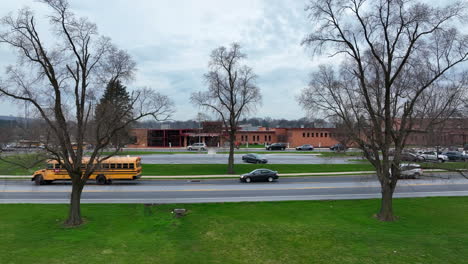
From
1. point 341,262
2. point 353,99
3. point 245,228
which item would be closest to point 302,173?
point 353,99

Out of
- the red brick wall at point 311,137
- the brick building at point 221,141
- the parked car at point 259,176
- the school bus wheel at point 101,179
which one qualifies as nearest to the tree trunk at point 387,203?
the parked car at point 259,176

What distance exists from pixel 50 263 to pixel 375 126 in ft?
55.4

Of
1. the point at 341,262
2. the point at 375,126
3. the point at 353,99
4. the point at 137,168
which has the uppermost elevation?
the point at 353,99

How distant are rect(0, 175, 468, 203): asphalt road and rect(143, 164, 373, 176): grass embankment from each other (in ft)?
18.9

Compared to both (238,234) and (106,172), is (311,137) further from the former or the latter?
(238,234)

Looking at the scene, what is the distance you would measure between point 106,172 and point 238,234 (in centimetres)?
1887

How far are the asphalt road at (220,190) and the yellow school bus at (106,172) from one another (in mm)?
733

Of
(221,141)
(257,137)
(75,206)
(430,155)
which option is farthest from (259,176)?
(257,137)

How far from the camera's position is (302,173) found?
120 feet

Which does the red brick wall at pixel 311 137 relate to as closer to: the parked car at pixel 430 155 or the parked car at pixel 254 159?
the parked car at pixel 430 155

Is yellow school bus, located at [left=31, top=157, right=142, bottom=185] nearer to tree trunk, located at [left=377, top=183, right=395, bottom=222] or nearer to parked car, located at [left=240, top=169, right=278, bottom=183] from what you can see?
parked car, located at [left=240, top=169, right=278, bottom=183]

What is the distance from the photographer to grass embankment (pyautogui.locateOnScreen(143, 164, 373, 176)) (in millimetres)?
38031

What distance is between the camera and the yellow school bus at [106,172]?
2992 centimetres

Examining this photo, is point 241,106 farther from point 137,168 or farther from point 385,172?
point 385,172
